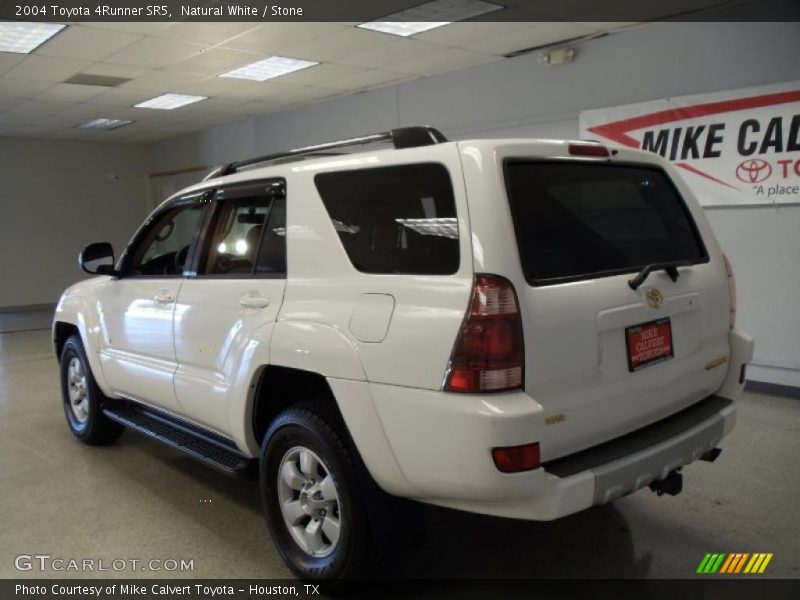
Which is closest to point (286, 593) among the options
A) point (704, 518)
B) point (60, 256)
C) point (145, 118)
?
point (704, 518)

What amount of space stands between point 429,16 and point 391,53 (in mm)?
1248

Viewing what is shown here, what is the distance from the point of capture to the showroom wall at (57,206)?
12.9m

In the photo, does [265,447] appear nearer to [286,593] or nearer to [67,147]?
[286,593]

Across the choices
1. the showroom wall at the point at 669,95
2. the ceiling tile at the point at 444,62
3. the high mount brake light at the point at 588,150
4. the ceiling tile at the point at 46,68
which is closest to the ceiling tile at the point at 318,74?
the ceiling tile at the point at 444,62

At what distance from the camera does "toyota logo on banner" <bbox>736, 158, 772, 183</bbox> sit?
5.31m

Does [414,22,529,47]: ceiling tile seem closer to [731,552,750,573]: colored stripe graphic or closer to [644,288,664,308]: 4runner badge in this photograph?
[644,288,664,308]: 4runner badge

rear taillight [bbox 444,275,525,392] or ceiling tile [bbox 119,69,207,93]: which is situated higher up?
ceiling tile [bbox 119,69,207,93]

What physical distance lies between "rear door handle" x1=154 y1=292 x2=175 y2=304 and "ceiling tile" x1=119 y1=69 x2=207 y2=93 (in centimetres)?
502

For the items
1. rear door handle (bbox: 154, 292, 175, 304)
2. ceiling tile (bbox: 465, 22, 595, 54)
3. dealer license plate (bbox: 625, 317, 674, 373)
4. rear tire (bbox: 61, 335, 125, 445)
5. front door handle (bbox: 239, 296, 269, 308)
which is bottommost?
rear tire (bbox: 61, 335, 125, 445)

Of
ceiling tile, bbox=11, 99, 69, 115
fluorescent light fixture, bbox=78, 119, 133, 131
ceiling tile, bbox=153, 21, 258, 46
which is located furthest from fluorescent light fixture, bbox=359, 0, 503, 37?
fluorescent light fixture, bbox=78, 119, 133, 131

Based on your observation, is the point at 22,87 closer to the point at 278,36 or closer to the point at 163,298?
the point at 278,36

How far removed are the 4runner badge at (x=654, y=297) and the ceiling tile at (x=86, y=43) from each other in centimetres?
548

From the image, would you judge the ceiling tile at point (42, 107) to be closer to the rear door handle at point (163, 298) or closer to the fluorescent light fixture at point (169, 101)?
the fluorescent light fixture at point (169, 101)

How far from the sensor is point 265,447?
259cm
